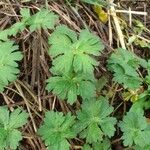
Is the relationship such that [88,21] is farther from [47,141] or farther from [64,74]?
[47,141]

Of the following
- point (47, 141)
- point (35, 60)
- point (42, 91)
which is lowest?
point (47, 141)

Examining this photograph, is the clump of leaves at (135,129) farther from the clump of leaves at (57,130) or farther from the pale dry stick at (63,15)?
the pale dry stick at (63,15)

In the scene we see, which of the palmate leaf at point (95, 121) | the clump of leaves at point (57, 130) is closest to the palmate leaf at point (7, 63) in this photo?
the clump of leaves at point (57, 130)

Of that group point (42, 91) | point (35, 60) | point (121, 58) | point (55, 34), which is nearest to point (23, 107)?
point (42, 91)

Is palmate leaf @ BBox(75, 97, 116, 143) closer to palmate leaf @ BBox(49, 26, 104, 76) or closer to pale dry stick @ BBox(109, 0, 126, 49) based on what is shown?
palmate leaf @ BBox(49, 26, 104, 76)

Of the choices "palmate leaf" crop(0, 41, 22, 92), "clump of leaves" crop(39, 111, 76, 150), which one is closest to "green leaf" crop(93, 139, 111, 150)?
"clump of leaves" crop(39, 111, 76, 150)
